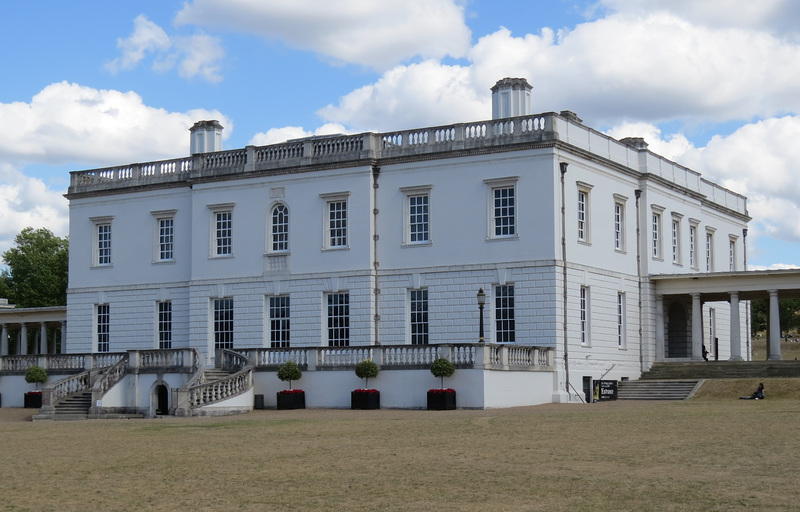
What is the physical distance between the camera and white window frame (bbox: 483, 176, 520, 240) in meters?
42.9

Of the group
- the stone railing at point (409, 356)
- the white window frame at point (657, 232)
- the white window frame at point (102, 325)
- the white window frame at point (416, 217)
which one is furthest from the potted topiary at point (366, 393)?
the white window frame at point (102, 325)

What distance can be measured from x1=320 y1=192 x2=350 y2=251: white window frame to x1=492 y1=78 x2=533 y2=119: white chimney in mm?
6621

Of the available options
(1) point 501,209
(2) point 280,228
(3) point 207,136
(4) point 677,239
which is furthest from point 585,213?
(3) point 207,136

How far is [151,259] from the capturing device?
51.4m

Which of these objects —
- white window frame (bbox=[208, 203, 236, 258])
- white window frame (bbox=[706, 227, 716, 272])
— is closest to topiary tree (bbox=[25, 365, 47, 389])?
white window frame (bbox=[208, 203, 236, 258])

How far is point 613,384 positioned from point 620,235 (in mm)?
7362

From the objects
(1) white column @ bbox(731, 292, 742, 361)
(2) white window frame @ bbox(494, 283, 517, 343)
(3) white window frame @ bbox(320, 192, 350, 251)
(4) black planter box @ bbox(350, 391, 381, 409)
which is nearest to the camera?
(4) black planter box @ bbox(350, 391, 381, 409)

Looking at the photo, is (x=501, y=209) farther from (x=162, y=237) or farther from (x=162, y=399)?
(x=162, y=237)

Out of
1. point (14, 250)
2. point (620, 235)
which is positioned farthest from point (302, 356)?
point (14, 250)

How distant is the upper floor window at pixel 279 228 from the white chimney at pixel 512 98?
9.16m

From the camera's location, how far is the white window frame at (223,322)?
48750 mm

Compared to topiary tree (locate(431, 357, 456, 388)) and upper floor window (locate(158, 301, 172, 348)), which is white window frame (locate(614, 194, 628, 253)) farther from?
upper floor window (locate(158, 301, 172, 348))

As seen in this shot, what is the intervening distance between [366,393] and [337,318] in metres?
7.50

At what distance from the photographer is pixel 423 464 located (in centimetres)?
2009
